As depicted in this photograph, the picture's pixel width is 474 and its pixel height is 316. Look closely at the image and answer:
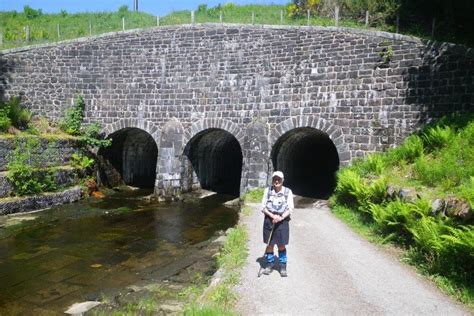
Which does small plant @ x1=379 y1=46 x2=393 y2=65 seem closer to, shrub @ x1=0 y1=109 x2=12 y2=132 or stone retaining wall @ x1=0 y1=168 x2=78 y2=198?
stone retaining wall @ x1=0 y1=168 x2=78 y2=198

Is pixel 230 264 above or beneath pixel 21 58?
beneath

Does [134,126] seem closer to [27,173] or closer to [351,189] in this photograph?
[27,173]

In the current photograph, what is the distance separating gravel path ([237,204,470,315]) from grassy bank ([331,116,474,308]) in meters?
0.49

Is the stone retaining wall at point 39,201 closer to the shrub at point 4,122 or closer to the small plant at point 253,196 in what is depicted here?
the shrub at point 4,122

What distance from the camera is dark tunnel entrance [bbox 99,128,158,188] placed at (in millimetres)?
21781

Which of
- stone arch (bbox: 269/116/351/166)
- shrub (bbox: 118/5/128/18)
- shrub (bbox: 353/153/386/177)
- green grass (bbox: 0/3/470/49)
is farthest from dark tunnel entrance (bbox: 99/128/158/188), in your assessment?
shrub (bbox: 118/5/128/18)

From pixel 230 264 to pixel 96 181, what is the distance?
14039mm

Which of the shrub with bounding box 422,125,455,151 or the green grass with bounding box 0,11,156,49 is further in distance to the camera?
the green grass with bounding box 0,11,156,49

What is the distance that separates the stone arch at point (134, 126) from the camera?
19.9 metres

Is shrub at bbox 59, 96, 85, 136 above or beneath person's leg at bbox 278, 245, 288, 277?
above

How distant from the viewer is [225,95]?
1870 centimetres

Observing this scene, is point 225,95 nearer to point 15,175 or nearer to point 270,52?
point 270,52

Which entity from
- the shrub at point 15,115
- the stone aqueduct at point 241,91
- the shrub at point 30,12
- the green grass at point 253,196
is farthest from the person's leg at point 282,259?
the shrub at point 30,12

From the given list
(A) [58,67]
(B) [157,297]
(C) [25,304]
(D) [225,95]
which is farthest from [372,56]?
(A) [58,67]
